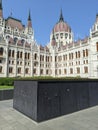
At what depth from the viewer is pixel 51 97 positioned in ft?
24.6

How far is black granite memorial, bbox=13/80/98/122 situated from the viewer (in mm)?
6973

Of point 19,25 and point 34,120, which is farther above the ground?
point 19,25

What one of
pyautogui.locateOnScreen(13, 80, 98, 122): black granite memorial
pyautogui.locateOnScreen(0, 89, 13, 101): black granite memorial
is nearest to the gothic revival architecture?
pyautogui.locateOnScreen(0, 89, 13, 101): black granite memorial

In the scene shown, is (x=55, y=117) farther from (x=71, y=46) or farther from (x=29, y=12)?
(x=29, y=12)

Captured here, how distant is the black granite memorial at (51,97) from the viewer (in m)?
6.97

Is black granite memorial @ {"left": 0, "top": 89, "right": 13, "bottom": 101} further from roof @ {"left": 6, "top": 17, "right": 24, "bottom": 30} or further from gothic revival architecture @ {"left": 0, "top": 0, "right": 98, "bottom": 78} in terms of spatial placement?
roof @ {"left": 6, "top": 17, "right": 24, "bottom": 30}

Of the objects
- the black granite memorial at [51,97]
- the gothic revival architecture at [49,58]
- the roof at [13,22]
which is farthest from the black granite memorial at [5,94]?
the roof at [13,22]

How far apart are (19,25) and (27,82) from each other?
87.4 metres

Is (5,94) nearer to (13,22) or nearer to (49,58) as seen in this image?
(49,58)

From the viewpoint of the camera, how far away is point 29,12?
101m

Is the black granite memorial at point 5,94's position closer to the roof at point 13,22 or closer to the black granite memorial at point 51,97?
the black granite memorial at point 51,97

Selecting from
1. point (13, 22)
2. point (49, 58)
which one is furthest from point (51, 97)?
point (13, 22)

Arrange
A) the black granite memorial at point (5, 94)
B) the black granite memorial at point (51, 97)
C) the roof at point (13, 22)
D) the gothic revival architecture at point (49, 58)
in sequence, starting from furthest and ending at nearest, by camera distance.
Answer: the roof at point (13, 22)
the gothic revival architecture at point (49, 58)
the black granite memorial at point (5, 94)
the black granite memorial at point (51, 97)

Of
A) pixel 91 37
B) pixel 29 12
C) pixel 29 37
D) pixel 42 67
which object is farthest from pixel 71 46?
pixel 29 12
